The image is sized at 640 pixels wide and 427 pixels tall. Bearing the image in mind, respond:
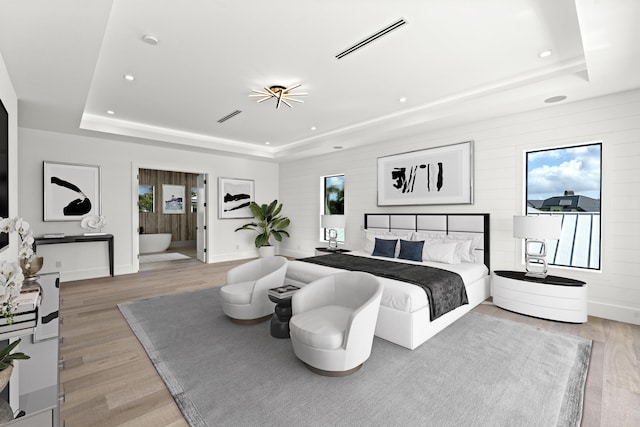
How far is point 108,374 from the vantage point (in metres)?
2.37

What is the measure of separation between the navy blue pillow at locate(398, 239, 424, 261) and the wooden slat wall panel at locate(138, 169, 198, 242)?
8108mm

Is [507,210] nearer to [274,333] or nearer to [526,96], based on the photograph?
[526,96]

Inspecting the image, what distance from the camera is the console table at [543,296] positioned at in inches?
131

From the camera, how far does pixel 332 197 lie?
704 centimetres

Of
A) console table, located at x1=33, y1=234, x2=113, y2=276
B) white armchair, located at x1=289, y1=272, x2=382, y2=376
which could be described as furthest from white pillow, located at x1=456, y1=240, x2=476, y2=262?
console table, located at x1=33, y1=234, x2=113, y2=276

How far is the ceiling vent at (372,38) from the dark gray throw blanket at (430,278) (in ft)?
7.81

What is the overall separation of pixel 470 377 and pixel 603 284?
101 inches

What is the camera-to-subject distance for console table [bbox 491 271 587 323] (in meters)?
3.33

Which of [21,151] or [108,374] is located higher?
[21,151]

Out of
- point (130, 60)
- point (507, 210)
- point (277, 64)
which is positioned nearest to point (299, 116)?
point (277, 64)

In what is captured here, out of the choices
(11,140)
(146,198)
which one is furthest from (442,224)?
(146,198)

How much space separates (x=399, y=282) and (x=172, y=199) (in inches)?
356

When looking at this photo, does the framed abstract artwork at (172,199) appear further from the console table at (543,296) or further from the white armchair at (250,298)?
the console table at (543,296)

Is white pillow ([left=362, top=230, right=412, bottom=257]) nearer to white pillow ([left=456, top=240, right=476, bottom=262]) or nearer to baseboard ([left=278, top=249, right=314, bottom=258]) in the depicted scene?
white pillow ([left=456, top=240, right=476, bottom=262])
